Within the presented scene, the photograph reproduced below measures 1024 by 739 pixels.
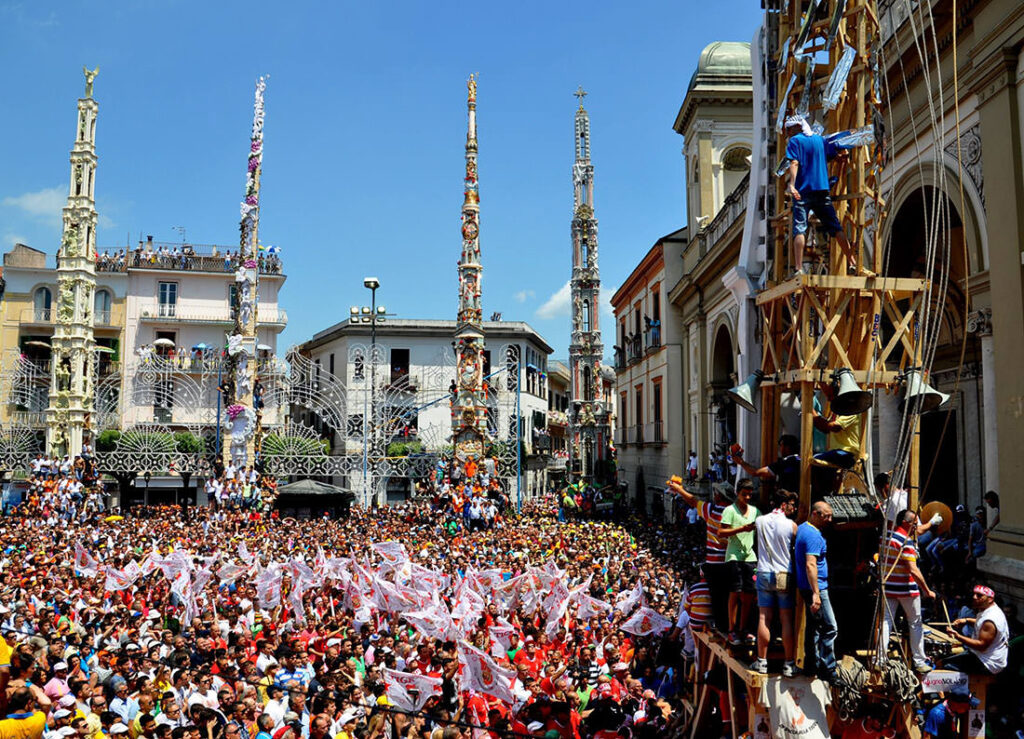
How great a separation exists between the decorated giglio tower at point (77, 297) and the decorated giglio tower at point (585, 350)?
2194 centimetres

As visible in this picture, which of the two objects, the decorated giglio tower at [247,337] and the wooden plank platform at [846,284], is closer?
the wooden plank platform at [846,284]

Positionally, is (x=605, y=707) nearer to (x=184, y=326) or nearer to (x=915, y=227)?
(x=915, y=227)

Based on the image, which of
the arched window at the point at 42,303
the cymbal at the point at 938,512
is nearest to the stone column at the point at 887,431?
the cymbal at the point at 938,512

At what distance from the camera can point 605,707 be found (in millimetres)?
7465

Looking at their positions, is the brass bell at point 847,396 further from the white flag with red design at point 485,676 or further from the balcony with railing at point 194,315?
the balcony with railing at point 194,315

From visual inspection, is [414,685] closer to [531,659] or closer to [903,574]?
[531,659]

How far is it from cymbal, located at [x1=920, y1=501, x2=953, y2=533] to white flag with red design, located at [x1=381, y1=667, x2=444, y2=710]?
4951 millimetres

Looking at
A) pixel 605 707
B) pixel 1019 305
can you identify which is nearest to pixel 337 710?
pixel 605 707

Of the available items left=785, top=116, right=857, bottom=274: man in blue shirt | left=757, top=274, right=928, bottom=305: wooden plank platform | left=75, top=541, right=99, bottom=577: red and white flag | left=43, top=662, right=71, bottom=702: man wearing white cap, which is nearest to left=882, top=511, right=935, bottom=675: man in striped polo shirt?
left=757, top=274, right=928, bottom=305: wooden plank platform

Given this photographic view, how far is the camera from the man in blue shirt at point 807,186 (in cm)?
707

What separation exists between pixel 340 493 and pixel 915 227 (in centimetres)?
2245

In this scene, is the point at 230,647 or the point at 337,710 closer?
the point at 337,710

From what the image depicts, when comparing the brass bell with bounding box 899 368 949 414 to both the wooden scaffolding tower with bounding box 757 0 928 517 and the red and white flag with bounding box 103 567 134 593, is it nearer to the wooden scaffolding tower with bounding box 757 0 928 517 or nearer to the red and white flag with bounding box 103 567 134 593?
the wooden scaffolding tower with bounding box 757 0 928 517

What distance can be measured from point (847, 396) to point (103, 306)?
1813 inches
